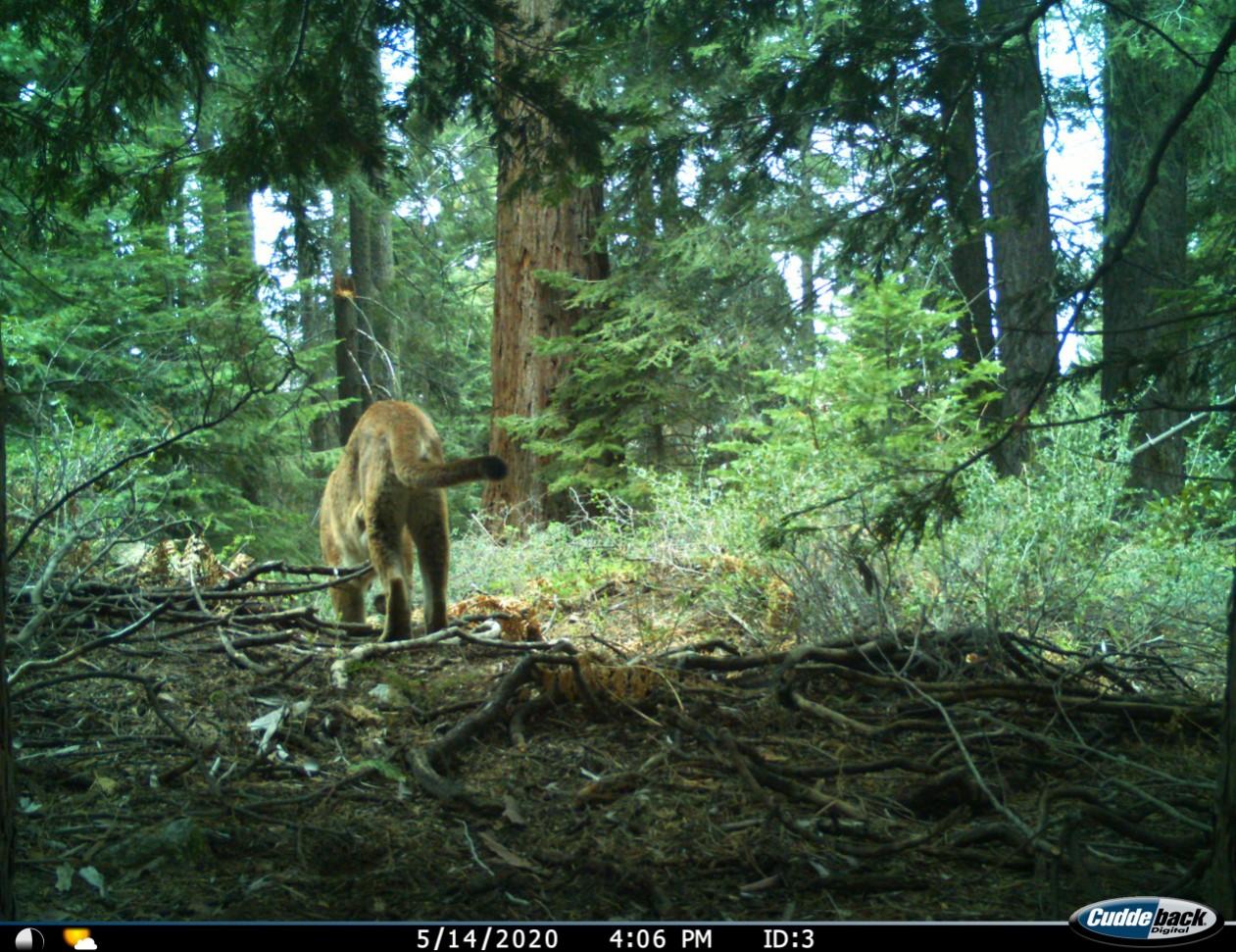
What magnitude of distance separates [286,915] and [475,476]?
3.40 meters

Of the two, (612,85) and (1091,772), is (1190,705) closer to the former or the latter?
(1091,772)

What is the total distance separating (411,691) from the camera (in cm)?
534

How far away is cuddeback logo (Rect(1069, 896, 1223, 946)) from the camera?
2648mm

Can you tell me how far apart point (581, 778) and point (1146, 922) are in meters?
2.23

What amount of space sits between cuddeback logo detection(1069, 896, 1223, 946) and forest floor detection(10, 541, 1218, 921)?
36 centimetres

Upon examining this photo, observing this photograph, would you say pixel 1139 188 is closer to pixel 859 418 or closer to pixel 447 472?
pixel 859 418

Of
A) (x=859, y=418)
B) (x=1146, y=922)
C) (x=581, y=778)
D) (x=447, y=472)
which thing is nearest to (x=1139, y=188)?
(x=859, y=418)

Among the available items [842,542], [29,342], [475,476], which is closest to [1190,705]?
[842,542]

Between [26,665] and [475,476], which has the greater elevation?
[475,476]

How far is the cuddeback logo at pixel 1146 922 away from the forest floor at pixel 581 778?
36 cm

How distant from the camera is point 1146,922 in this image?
9.01 feet

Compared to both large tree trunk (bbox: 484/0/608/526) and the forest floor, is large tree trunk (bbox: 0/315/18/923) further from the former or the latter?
large tree trunk (bbox: 484/0/608/526)

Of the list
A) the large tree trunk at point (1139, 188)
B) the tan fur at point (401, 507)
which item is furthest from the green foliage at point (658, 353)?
the tan fur at point (401, 507)

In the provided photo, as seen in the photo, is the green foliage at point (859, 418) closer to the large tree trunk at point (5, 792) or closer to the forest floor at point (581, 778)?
the forest floor at point (581, 778)
